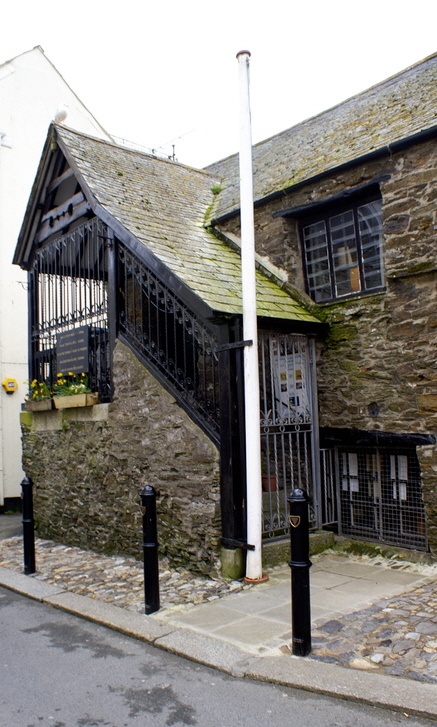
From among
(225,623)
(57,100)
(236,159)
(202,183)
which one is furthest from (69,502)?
(57,100)

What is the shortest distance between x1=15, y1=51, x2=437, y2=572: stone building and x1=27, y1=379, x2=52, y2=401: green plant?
46 centimetres

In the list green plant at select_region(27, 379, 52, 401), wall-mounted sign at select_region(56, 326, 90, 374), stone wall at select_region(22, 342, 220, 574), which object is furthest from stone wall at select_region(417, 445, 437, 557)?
green plant at select_region(27, 379, 52, 401)

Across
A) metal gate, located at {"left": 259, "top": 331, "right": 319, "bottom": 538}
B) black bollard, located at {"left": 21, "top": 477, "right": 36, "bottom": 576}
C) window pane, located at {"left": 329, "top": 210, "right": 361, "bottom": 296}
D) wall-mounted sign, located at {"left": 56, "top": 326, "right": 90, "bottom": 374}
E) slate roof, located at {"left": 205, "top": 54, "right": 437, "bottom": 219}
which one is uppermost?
slate roof, located at {"left": 205, "top": 54, "right": 437, "bottom": 219}

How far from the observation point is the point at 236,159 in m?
12.4

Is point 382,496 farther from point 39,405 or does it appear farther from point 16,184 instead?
point 16,184

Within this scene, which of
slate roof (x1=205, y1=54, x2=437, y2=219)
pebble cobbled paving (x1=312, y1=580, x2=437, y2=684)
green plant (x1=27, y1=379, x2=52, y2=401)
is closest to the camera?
pebble cobbled paving (x1=312, y1=580, x2=437, y2=684)

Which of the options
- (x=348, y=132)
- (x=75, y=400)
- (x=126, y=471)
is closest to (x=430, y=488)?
(x=126, y=471)

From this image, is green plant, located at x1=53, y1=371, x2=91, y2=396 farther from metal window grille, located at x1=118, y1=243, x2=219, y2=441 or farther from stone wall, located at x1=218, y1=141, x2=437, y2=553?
stone wall, located at x1=218, y1=141, x2=437, y2=553

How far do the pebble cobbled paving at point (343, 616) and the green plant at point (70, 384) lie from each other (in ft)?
7.14

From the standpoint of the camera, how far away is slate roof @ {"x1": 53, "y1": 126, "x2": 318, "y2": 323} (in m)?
7.03

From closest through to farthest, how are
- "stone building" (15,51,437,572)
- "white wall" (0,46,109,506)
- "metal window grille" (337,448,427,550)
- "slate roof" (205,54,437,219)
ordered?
1. "stone building" (15,51,437,572)
2. "metal window grille" (337,448,427,550)
3. "slate roof" (205,54,437,219)
4. "white wall" (0,46,109,506)

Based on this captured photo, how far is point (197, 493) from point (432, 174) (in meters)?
4.35

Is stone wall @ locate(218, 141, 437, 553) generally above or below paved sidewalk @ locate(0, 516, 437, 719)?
above

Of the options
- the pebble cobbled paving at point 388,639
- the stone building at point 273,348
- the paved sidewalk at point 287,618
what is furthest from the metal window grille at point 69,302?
the pebble cobbled paving at point 388,639
